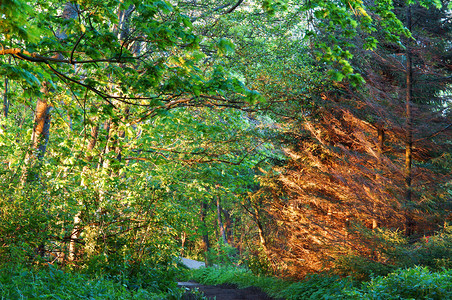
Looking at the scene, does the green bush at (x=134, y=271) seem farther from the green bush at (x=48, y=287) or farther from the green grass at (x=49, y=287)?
the green bush at (x=48, y=287)

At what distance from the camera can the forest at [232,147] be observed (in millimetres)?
5484

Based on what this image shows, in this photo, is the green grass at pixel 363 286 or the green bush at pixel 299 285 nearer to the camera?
the green grass at pixel 363 286

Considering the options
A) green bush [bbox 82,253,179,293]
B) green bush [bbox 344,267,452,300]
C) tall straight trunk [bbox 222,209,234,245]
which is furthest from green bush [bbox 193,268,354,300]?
tall straight trunk [bbox 222,209,234,245]

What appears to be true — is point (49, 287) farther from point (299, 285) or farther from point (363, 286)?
point (299, 285)

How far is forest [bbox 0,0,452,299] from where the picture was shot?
18.0 ft

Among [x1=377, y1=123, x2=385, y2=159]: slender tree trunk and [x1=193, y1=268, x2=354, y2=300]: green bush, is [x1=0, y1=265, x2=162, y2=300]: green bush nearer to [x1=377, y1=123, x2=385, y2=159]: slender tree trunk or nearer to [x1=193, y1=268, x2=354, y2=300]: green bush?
[x1=193, y1=268, x2=354, y2=300]: green bush

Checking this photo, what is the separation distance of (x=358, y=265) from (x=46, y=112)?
23.8 feet

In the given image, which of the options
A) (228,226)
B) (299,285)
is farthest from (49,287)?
(228,226)

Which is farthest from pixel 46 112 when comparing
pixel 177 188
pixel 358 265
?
pixel 358 265

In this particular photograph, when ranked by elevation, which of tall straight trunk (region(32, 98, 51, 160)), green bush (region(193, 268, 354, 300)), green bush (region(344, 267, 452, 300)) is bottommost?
green bush (region(193, 268, 354, 300))

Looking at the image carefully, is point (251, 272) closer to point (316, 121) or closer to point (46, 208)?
point (316, 121)

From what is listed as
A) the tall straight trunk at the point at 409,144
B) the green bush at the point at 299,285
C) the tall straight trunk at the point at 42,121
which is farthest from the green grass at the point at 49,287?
the tall straight trunk at the point at 409,144

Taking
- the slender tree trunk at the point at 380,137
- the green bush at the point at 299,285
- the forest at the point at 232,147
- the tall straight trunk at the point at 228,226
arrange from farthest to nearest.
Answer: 1. the tall straight trunk at the point at 228,226
2. the slender tree trunk at the point at 380,137
3. the green bush at the point at 299,285
4. the forest at the point at 232,147

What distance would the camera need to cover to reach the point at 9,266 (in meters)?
5.42
